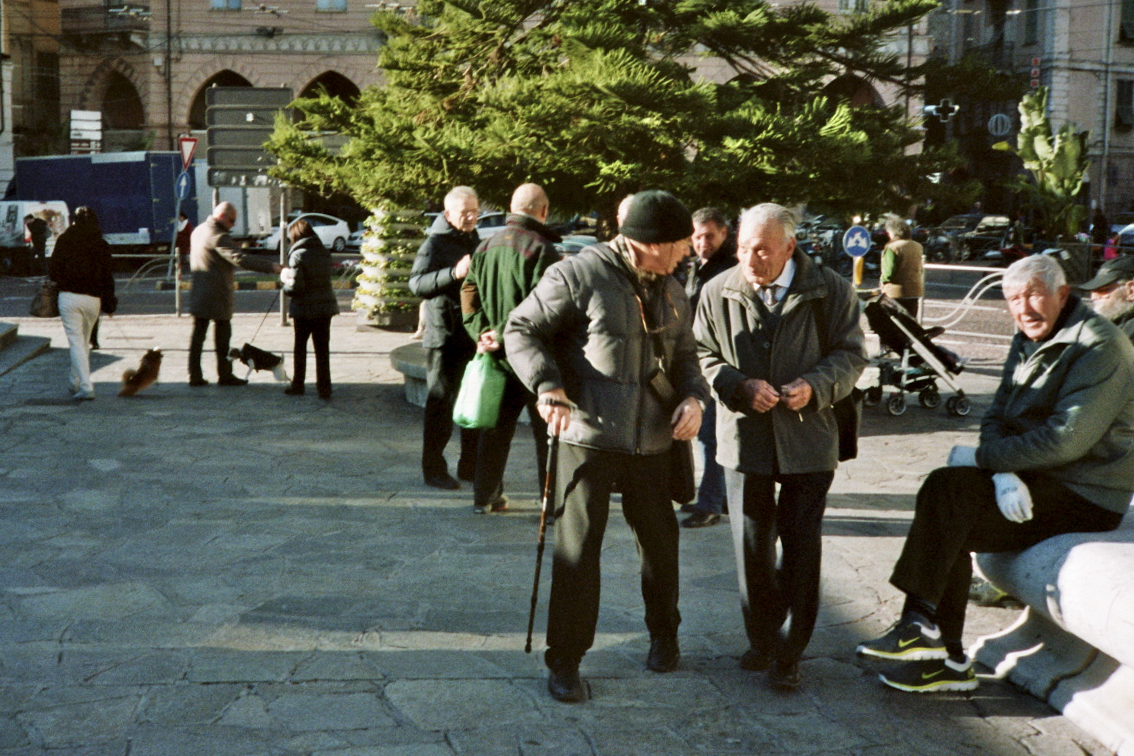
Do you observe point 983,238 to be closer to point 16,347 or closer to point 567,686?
point 16,347

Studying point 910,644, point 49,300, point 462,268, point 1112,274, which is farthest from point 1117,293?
point 49,300

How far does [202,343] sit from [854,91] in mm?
6253

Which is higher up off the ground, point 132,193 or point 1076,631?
point 132,193

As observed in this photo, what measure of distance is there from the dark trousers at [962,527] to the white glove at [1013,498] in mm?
85

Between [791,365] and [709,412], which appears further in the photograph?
[709,412]

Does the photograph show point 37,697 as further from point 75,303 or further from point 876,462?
point 75,303

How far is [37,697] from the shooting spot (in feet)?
14.0

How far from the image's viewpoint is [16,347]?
14.2m

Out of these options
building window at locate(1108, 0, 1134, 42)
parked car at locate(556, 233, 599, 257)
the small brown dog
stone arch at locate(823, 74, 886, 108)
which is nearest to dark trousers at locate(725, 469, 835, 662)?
stone arch at locate(823, 74, 886, 108)

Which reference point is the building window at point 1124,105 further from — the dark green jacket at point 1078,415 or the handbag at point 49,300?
the dark green jacket at point 1078,415

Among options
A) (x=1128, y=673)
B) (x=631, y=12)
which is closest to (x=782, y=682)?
(x=1128, y=673)

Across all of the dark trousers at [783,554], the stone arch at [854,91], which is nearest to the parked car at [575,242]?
the stone arch at [854,91]

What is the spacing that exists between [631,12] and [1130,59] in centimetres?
4228

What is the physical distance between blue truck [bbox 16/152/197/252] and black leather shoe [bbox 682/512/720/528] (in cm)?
2847
